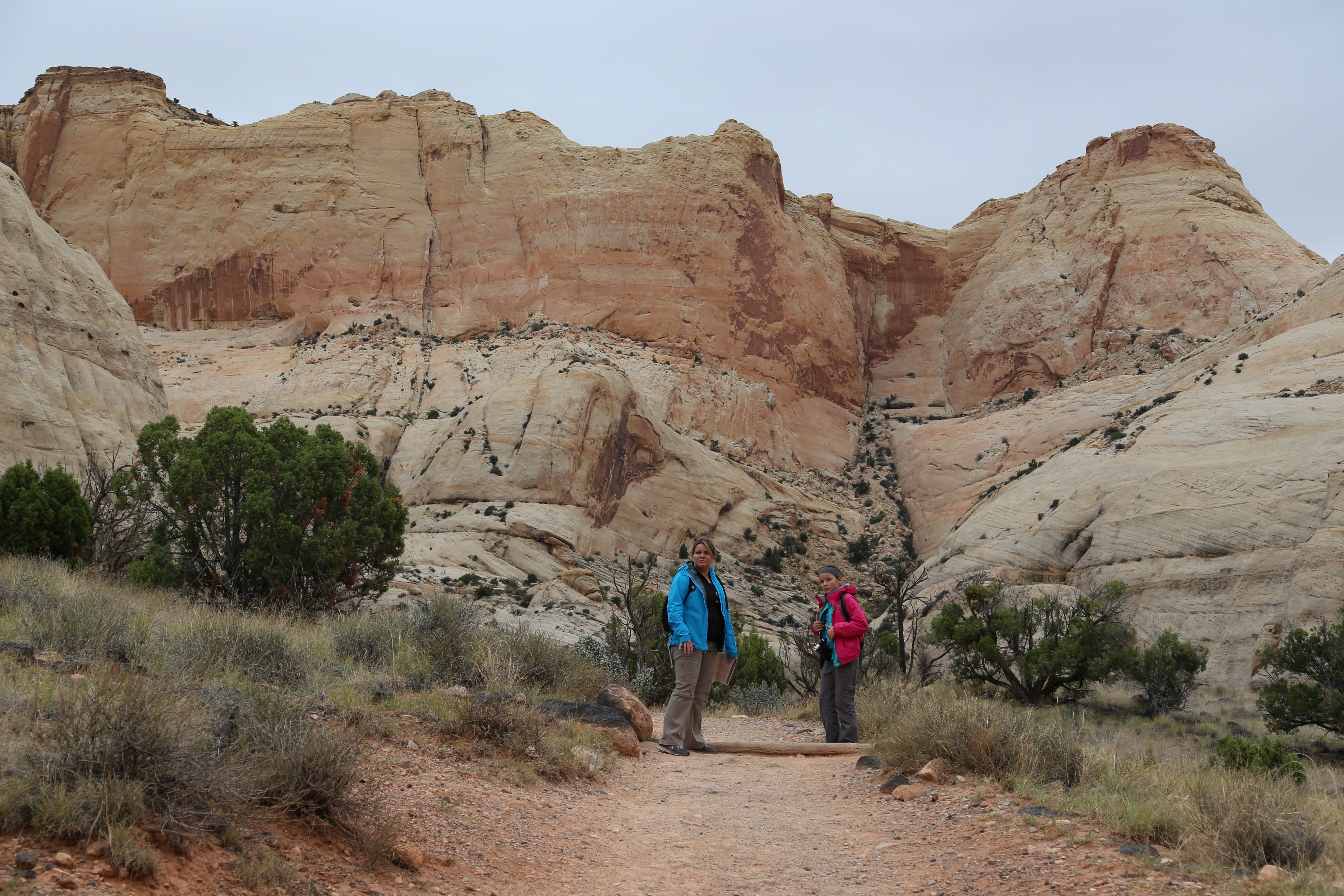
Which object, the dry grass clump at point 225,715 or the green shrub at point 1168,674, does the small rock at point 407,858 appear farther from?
the green shrub at point 1168,674

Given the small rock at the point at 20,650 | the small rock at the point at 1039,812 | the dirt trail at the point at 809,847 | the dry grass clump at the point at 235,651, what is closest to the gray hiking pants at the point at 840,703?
the dirt trail at the point at 809,847

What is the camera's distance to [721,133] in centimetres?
6069

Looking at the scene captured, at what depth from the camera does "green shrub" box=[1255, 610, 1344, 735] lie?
1487 centimetres

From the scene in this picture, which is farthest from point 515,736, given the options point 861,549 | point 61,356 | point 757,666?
point 861,549

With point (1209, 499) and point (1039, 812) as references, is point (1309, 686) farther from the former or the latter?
point (1039, 812)

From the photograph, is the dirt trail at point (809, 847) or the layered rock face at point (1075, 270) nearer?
the dirt trail at point (809, 847)

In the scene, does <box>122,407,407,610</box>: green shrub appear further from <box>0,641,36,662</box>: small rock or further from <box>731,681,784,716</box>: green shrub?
<box>0,641,36,662</box>: small rock

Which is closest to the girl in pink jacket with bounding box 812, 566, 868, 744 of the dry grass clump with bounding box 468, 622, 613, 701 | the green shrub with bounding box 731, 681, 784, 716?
the dry grass clump with bounding box 468, 622, 613, 701

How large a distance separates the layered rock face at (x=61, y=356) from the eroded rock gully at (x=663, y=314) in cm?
1152

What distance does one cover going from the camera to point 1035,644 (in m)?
20.1

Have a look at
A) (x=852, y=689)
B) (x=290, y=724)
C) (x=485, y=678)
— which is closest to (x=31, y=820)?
(x=290, y=724)

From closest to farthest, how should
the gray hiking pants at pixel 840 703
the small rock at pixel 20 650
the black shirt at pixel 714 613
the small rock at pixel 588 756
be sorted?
the small rock at pixel 20 650 < the small rock at pixel 588 756 < the black shirt at pixel 714 613 < the gray hiking pants at pixel 840 703

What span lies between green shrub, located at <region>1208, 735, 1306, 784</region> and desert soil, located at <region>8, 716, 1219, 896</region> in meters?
3.05

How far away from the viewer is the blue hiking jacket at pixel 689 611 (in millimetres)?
8570
